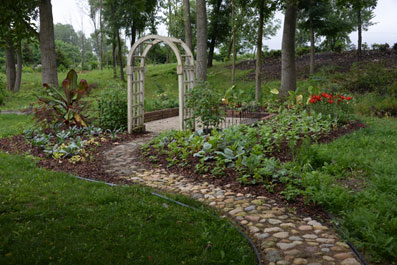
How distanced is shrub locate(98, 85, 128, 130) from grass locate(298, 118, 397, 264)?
483 cm

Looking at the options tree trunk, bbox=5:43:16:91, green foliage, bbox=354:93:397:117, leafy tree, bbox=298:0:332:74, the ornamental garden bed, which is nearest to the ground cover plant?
the ornamental garden bed

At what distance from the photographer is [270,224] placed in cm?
370

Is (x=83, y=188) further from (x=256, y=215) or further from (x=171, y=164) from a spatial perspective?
(x=256, y=215)

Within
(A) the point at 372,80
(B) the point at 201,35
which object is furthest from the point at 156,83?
(A) the point at 372,80

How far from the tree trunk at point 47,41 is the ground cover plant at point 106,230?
321 inches

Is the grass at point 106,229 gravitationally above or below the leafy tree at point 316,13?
below

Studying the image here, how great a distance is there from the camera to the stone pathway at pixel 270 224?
10.1 ft

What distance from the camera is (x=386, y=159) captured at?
527 cm

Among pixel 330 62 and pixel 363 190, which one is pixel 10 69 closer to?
pixel 330 62

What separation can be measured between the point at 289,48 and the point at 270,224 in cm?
911

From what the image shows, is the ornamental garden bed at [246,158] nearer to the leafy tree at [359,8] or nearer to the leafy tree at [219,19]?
the leafy tree at [359,8]

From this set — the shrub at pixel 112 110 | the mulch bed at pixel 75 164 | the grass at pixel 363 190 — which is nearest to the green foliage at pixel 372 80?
the grass at pixel 363 190

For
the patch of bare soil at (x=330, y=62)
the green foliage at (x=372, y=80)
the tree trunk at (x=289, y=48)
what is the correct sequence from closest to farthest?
the tree trunk at (x=289, y=48) < the green foliage at (x=372, y=80) < the patch of bare soil at (x=330, y=62)

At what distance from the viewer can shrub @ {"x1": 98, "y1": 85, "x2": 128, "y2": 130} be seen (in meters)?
8.60
